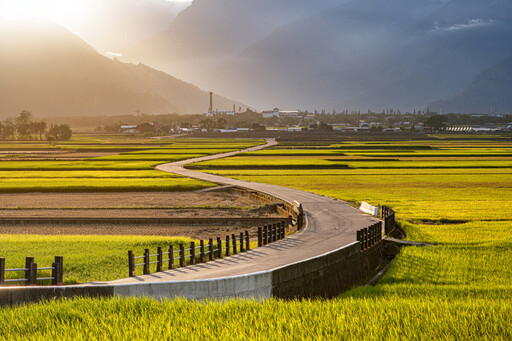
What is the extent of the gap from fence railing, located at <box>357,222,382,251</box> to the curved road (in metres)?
0.79

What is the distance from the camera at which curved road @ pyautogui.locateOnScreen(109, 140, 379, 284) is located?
22547 mm

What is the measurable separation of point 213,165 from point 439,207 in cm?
4530

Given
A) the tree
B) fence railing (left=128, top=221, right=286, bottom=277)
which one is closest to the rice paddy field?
fence railing (left=128, top=221, right=286, bottom=277)

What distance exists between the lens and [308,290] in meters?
23.0

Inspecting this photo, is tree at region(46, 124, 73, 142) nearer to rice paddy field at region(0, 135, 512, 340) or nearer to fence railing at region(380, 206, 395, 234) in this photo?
rice paddy field at region(0, 135, 512, 340)

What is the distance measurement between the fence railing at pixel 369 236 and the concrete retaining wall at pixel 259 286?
1135 millimetres

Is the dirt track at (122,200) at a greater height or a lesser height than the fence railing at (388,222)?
lesser

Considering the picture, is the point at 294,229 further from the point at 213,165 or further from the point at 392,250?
the point at 213,165

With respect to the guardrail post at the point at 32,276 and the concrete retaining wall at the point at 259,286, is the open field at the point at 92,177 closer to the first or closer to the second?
the concrete retaining wall at the point at 259,286

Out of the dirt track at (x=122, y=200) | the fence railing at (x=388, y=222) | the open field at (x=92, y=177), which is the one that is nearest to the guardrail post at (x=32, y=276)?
the fence railing at (x=388, y=222)

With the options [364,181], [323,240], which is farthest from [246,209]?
[364,181]

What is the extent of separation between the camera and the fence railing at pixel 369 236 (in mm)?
28906

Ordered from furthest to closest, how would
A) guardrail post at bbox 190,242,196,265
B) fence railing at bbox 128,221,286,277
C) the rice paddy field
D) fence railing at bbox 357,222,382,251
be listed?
1. fence railing at bbox 357,222,382,251
2. guardrail post at bbox 190,242,196,265
3. fence railing at bbox 128,221,286,277
4. the rice paddy field

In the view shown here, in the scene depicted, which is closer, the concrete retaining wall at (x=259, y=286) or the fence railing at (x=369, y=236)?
the concrete retaining wall at (x=259, y=286)
